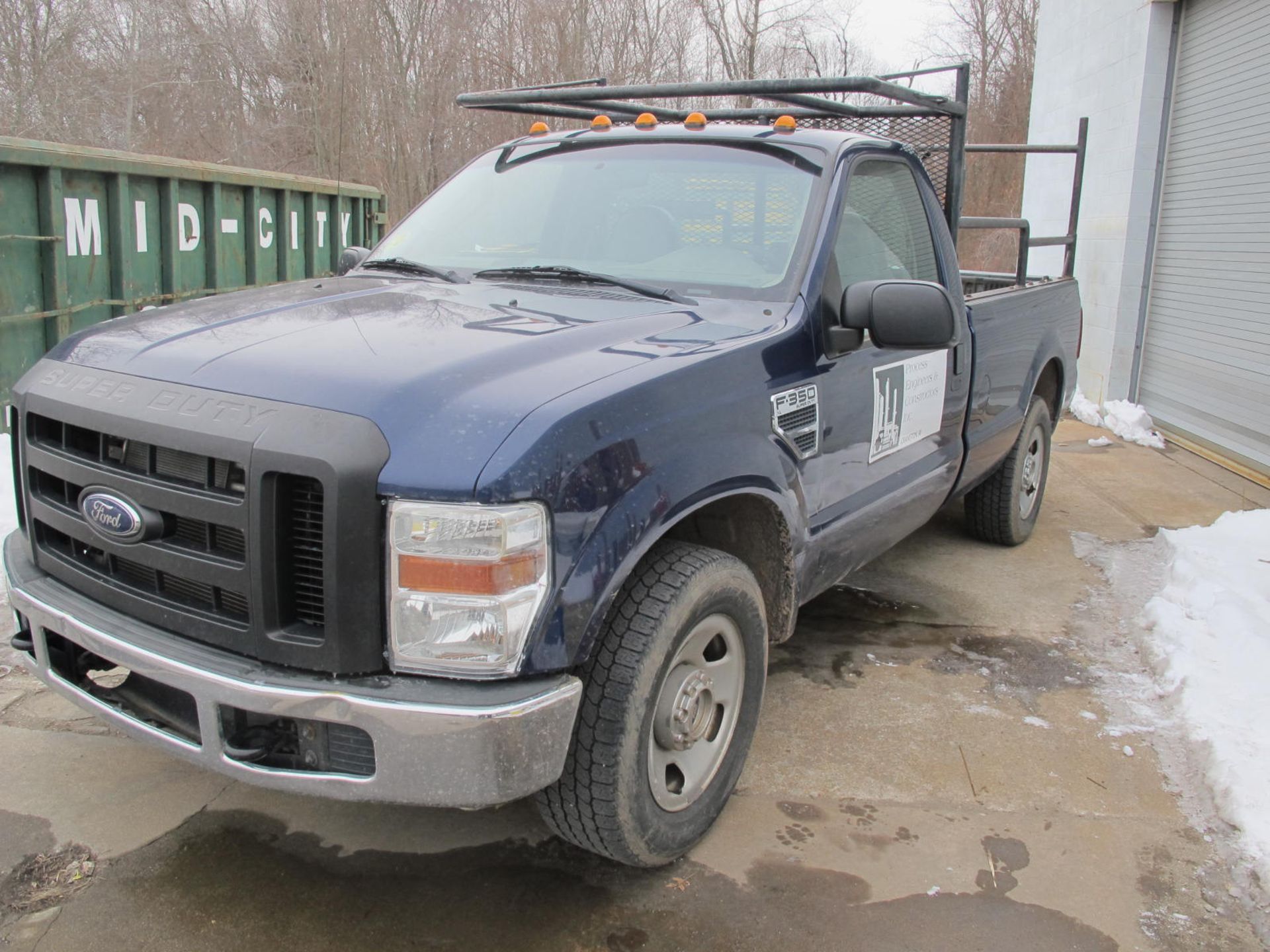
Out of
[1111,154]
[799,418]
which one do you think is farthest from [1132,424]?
[799,418]

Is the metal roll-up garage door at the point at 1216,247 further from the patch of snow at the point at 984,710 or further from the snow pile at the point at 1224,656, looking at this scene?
the patch of snow at the point at 984,710

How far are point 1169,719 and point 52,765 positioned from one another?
3657 millimetres

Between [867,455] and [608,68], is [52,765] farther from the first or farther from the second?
[608,68]

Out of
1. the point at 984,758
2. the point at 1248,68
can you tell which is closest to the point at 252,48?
the point at 1248,68

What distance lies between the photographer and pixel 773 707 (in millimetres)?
3709

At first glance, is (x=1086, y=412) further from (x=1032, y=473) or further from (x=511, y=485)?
(x=511, y=485)

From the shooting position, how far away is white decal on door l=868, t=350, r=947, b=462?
11.6 ft

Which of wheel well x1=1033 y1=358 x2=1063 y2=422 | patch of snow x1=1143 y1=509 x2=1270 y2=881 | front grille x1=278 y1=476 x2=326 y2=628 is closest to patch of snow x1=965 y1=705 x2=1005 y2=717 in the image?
patch of snow x1=1143 y1=509 x2=1270 y2=881

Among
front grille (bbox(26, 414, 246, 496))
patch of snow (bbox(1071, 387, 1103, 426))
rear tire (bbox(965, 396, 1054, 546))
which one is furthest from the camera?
patch of snow (bbox(1071, 387, 1103, 426))

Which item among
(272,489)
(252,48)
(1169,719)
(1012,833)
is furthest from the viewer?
(252,48)

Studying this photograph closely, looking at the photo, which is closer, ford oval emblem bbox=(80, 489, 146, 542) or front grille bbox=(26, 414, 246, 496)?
front grille bbox=(26, 414, 246, 496)

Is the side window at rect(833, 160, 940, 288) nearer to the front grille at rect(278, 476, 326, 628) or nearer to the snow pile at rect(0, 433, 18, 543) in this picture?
the front grille at rect(278, 476, 326, 628)

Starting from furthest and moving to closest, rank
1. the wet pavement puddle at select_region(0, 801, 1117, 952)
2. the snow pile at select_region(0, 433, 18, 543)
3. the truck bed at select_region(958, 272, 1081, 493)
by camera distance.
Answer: the snow pile at select_region(0, 433, 18, 543) < the truck bed at select_region(958, 272, 1081, 493) < the wet pavement puddle at select_region(0, 801, 1117, 952)

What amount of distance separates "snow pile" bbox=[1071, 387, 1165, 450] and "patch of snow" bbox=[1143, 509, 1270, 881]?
289cm
